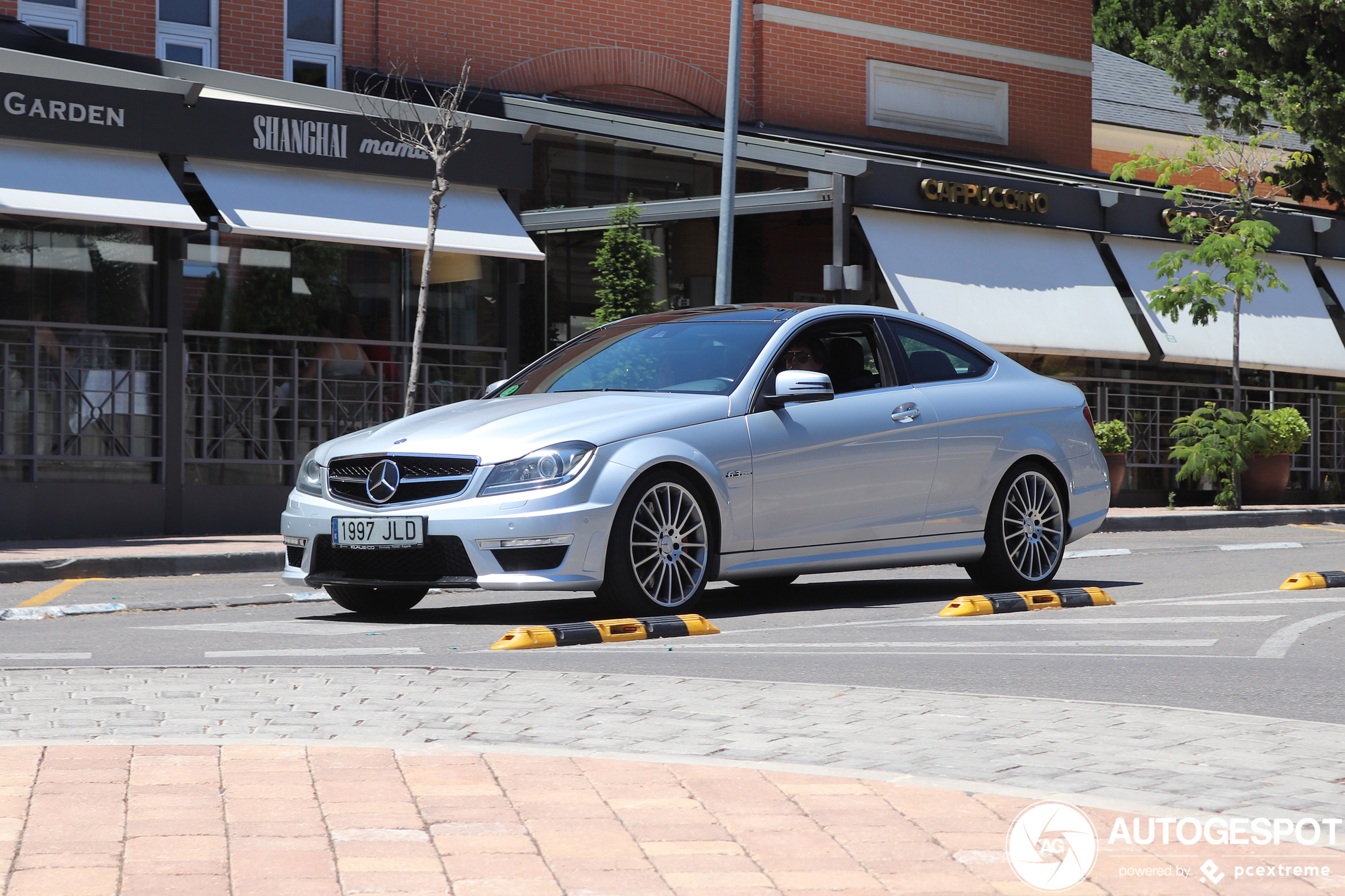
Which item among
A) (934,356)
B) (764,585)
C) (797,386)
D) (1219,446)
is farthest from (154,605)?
(1219,446)

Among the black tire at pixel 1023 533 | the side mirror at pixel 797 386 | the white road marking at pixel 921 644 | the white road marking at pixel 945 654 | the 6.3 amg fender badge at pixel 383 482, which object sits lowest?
the white road marking at pixel 921 644

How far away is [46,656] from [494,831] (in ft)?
12.9

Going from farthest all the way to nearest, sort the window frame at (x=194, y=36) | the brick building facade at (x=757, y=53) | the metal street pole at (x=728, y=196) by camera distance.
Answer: the brick building facade at (x=757, y=53)
the window frame at (x=194, y=36)
the metal street pole at (x=728, y=196)

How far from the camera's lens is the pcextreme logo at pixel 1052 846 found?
3.69 metres

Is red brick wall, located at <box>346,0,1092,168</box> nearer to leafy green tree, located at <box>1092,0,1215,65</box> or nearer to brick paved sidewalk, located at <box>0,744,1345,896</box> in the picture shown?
brick paved sidewalk, located at <box>0,744,1345,896</box>

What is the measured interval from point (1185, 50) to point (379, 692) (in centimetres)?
2784

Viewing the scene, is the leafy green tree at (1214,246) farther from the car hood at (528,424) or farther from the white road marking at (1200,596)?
the car hood at (528,424)

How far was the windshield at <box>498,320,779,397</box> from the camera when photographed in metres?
9.12

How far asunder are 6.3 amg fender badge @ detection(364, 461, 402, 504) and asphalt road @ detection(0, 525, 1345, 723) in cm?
65

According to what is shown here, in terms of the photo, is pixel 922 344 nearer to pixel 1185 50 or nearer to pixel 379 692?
pixel 379 692

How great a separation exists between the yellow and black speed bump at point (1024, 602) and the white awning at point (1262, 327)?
13466 millimetres

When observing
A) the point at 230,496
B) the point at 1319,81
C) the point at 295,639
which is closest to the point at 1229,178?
the point at 1319,81

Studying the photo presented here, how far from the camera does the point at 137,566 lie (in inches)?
494

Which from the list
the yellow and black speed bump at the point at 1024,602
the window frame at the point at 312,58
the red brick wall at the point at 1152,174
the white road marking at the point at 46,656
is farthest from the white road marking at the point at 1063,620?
the red brick wall at the point at 1152,174
